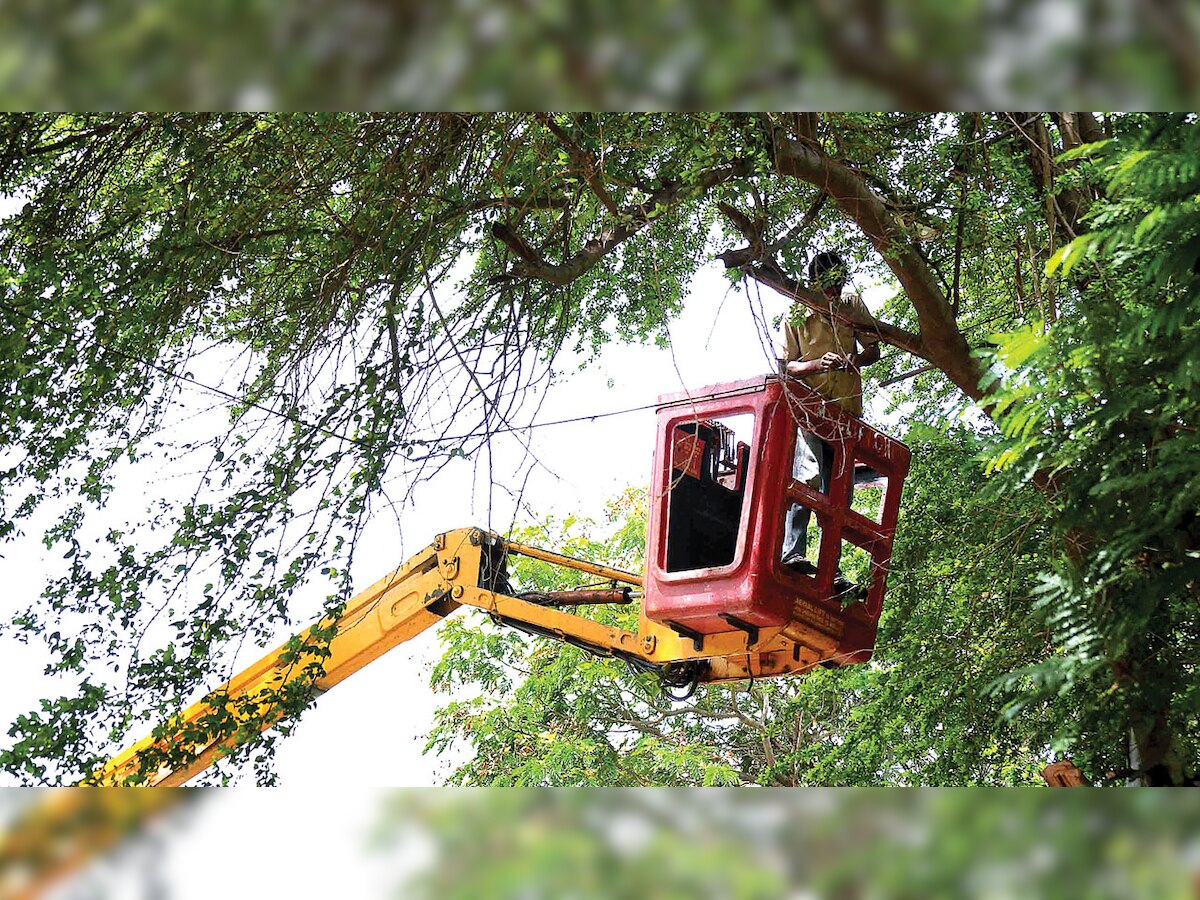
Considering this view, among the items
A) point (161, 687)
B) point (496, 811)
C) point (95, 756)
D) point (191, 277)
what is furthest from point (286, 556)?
point (496, 811)

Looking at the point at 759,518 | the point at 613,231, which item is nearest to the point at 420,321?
the point at 613,231

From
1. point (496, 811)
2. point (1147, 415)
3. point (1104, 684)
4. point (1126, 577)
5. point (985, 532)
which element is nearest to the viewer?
point (496, 811)

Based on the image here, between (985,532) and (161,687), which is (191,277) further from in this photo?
(985,532)

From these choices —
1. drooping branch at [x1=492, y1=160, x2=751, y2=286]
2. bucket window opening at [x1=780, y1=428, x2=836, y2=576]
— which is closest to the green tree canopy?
drooping branch at [x1=492, y1=160, x2=751, y2=286]

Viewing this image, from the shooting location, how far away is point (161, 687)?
386cm
